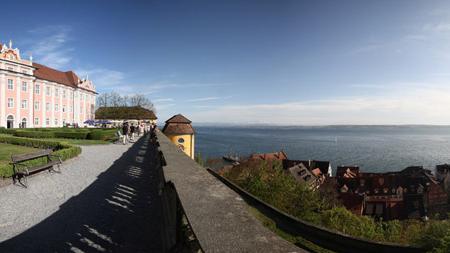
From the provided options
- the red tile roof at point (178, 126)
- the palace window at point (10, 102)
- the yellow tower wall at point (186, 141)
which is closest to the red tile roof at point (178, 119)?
the red tile roof at point (178, 126)

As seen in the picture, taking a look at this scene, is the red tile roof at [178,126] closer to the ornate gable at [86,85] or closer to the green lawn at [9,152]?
the green lawn at [9,152]

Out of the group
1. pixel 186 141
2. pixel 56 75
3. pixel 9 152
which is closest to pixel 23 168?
pixel 9 152

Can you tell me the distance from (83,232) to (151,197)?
2.65 meters

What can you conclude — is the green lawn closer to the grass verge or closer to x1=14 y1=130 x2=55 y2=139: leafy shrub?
x1=14 y1=130 x2=55 y2=139: leafy shrub

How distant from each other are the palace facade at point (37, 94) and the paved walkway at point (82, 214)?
4959 centimetres

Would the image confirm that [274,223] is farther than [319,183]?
No

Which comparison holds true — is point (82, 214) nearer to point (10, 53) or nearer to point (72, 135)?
point (72, 135)

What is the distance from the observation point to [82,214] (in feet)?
23.3

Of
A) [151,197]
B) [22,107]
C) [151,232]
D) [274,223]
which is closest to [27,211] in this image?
[151,197]

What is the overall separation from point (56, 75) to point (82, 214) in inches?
2838

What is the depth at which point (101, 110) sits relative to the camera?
8919cm

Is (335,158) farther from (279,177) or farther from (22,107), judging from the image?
(22,107)

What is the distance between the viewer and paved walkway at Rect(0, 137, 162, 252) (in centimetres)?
552

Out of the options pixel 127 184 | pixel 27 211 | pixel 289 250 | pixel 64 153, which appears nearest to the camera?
pixel 289 250
